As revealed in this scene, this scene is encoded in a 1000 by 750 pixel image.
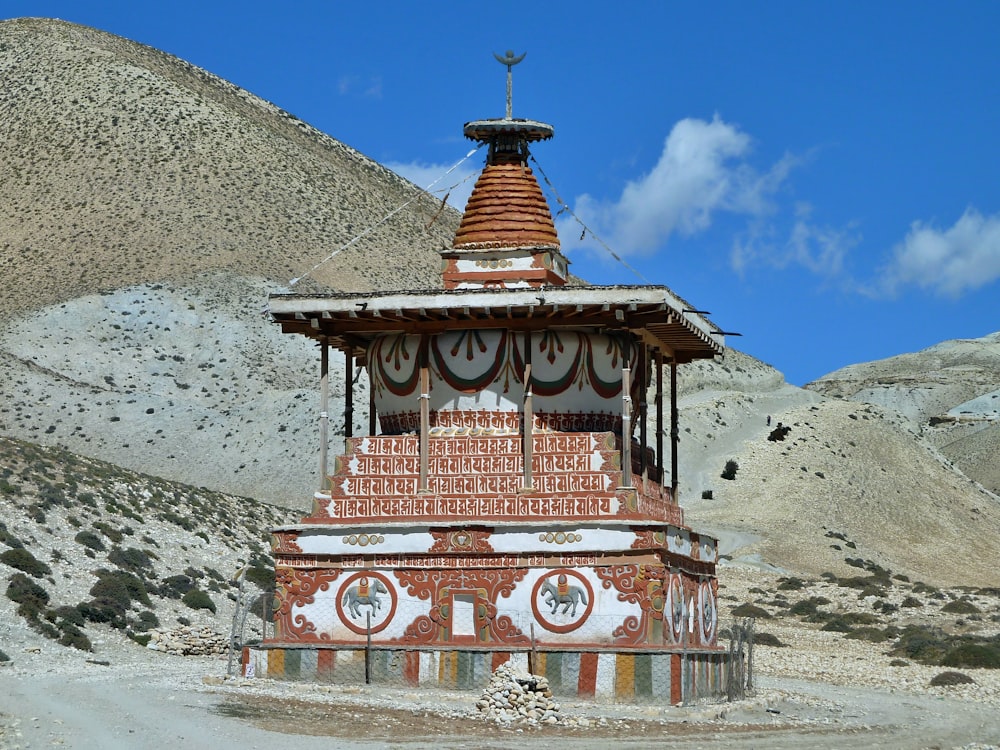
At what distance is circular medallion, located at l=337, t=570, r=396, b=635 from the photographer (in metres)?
24.3

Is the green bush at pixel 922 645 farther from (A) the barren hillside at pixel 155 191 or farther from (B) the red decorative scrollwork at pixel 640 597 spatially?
(A) the barren hillside at pixel 155 191

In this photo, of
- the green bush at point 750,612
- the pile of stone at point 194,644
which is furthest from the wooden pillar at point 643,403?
the green bush at point 750,612

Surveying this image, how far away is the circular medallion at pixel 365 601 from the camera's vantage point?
79.7 ft

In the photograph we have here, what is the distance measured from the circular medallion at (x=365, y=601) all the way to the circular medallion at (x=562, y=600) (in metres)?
2.22

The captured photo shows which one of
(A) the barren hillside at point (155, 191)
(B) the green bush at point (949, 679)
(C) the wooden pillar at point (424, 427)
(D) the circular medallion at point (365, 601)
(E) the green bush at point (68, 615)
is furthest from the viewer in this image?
(A) the barren hillside at point (155, 191)

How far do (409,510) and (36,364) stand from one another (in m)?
67.5

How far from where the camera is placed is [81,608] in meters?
32.2

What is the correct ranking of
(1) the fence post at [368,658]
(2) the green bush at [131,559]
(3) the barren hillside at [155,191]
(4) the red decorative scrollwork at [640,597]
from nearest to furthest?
(4) the red decorative scrollwork at [640,597] → (1) the fence post at [368,658] → (2) the green bush at [131,559] → (3) the barren hillside at [155,191]

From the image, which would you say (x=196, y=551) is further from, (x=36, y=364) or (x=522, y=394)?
(x=36, y=364)

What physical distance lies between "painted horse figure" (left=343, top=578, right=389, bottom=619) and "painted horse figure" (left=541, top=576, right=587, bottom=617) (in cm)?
245

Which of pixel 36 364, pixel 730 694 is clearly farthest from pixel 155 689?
pixel 36 364

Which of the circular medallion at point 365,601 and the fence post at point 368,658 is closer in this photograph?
the fence post at point 368,658

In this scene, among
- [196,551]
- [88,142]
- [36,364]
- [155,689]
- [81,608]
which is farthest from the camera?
[88,142]

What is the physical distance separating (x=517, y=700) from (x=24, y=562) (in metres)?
16.0
